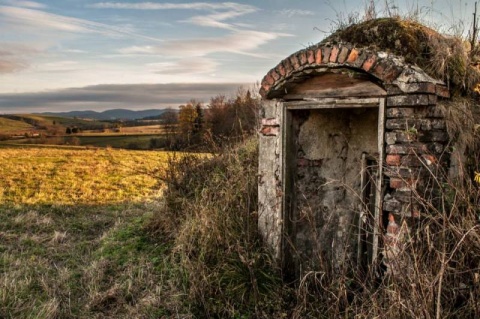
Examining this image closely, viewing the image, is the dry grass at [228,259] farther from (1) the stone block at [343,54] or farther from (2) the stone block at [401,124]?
(1) the stone block at [343,54]

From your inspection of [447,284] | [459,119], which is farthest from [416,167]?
[447,284]

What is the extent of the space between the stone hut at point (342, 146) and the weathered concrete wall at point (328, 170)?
0.01 metres

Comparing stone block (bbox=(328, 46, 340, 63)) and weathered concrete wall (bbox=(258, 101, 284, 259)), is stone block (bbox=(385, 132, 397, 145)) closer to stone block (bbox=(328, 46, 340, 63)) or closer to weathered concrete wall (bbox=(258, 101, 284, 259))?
stone block (bbox=(328, 46, 340, 63))

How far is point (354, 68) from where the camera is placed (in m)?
4.16

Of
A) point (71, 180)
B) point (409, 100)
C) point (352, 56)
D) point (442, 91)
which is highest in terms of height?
point (352, 56)

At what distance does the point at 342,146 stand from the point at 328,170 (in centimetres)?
40

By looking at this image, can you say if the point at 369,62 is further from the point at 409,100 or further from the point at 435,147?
the point at 435,147

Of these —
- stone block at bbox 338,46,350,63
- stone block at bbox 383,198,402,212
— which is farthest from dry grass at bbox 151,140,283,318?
stone block at bbox 338,46,350,63

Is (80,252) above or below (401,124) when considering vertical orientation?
below

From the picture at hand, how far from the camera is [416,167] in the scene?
3.78 meters

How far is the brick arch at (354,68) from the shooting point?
3.78m

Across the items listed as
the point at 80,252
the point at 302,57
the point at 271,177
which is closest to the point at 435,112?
the point at 302,57

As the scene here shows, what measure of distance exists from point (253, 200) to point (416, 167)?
239cm

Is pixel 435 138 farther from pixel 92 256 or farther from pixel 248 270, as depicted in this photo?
pixel 92 256
